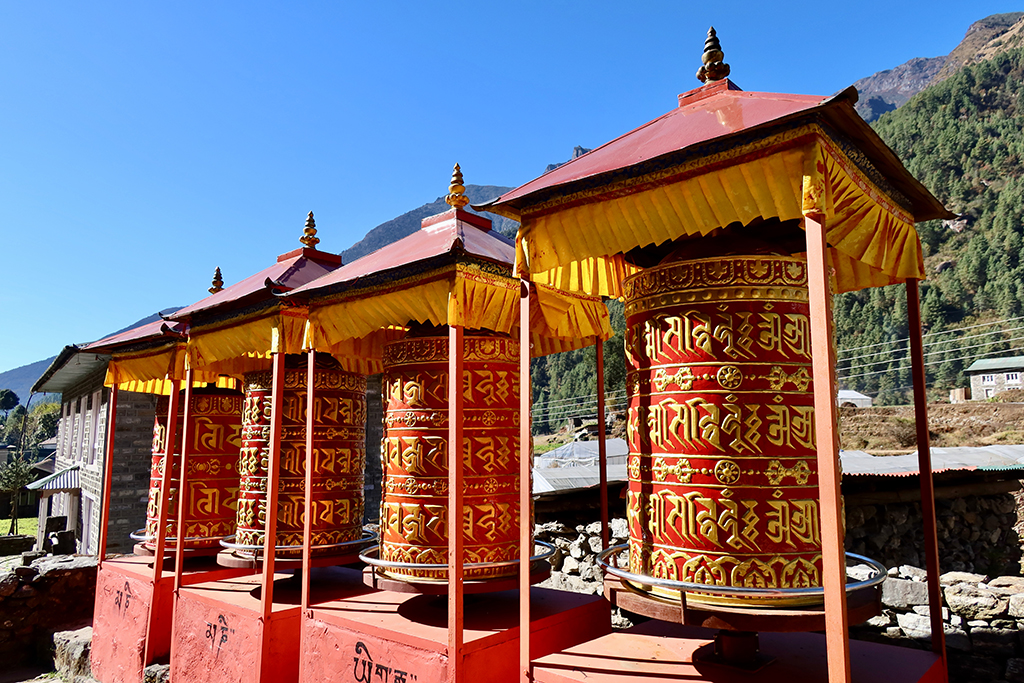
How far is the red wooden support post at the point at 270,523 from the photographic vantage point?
5602 mm

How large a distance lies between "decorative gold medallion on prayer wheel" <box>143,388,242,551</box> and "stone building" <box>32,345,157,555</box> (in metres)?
1.78

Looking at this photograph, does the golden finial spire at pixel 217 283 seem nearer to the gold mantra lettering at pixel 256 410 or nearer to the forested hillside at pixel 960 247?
the gold mantra lettering at pixel 256 410

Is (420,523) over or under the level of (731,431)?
under

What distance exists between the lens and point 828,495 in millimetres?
2586

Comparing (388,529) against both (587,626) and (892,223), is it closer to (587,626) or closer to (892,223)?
(587,626)

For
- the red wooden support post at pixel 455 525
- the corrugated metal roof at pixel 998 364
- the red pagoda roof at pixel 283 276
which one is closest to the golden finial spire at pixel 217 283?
the red pagoda roof at pixel 283 276

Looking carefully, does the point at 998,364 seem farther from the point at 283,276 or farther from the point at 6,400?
the point at 6,400

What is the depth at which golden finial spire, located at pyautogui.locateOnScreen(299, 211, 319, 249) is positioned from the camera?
766cm

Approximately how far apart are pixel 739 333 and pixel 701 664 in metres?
1.99

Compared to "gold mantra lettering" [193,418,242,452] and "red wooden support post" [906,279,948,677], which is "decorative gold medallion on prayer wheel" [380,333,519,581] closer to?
"red wooden support post" [906,279,948,677]

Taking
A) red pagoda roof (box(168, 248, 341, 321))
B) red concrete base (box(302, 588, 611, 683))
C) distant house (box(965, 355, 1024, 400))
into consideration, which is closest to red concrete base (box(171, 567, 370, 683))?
red concrete base (box(302, 588, 611, 683))

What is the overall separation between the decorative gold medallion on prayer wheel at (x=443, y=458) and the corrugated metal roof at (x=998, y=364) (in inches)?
2160

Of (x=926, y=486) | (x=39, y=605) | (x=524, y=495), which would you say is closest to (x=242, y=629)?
(x=524, y=495)

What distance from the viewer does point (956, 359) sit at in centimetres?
5419
